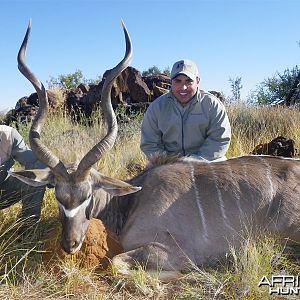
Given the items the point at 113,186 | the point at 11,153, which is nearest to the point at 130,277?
the point at 113,186

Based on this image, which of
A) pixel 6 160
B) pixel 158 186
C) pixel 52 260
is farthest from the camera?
pixel 6 160

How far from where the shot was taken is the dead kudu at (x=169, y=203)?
10.9 ft

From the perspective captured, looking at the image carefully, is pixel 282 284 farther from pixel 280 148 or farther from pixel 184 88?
pixel 280 148

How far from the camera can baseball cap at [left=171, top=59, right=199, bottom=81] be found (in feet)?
15.1

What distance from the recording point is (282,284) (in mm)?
3061

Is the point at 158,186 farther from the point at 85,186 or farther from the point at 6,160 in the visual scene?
the point at 6,160

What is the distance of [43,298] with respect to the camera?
9.73ft

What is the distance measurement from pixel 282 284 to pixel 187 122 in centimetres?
204

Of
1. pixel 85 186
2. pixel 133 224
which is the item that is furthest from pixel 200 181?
pixel 85 186

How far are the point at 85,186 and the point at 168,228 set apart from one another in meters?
0.66

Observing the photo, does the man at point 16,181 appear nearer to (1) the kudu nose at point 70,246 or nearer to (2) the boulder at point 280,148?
(1) the kudu nose at point 70,246

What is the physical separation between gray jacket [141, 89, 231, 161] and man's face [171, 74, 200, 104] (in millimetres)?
57

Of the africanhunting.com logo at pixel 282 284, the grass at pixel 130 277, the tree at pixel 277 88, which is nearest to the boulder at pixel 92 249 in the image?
the grass at pixel 130 277

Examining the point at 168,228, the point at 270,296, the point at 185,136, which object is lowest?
the point at 270,296
